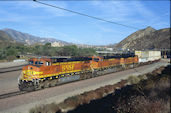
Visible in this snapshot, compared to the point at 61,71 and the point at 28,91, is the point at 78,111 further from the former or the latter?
the point at 61,71

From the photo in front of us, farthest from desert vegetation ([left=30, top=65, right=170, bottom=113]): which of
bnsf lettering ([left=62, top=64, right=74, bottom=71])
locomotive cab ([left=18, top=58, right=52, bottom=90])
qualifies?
bnsf lettering ([left=62, top=64, right=74, bottom=71])

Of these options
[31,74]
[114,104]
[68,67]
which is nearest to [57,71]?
[68,67]

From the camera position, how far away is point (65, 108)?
38.2 feet

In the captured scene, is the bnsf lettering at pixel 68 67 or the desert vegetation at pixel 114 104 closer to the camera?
the desert vegetation at pixel 114 104

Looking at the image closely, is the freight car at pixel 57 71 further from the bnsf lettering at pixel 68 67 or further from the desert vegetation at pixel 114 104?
the desert vegetation at pixel 114 104

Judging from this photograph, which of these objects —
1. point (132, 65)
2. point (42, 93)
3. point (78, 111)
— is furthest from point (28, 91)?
point (132, 65)

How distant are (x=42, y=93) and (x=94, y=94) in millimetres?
5059

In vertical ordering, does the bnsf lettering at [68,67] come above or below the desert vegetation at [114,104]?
above

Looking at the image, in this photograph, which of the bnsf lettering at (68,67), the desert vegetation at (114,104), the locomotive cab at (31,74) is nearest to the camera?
the desert vegetation at (114,104)

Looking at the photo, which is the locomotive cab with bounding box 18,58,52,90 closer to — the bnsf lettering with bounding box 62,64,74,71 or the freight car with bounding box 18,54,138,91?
the freight car with bounding box 18,54,138,91

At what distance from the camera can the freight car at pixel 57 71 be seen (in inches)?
597

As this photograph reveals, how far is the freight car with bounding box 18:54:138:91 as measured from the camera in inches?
597

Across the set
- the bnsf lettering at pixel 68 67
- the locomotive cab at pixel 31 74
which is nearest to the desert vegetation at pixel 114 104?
the locomotive cab at pixel 31 74

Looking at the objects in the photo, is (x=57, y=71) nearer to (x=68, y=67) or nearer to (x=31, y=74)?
(x=68, y=67)
